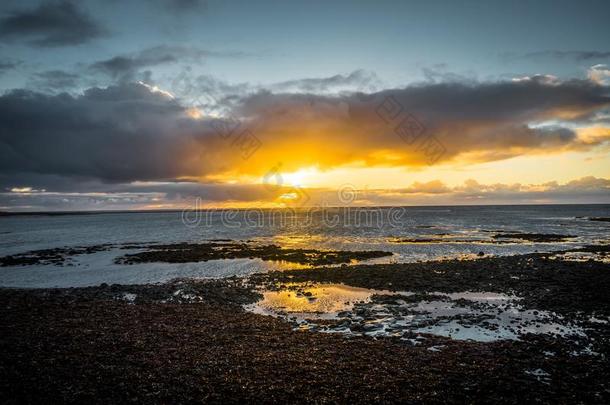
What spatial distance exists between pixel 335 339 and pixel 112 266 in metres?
36.8

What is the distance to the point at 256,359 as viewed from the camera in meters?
13.5

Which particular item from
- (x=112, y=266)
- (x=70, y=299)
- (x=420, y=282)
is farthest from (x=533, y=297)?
(x=112, y=266)

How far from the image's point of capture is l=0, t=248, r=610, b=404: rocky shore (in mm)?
11062

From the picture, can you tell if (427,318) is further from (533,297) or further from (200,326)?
(200,326)

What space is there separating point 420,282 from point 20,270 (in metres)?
42.7

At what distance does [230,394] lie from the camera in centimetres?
1102

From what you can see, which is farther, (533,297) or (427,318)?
(533,297)

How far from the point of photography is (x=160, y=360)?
13.4m

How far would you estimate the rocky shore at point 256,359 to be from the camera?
1106cm

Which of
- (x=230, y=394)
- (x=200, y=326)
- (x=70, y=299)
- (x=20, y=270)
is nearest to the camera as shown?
(x=230, y=394)

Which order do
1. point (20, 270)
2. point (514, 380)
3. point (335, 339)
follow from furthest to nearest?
1. point (20, 270)
2. point (335, 339)
3. point (514, 380)

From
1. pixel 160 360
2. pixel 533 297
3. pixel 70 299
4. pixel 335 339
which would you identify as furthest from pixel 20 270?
pixel 533 297

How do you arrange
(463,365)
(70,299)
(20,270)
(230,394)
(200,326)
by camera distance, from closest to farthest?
(230,394), (463,365), (200,326), (70,299), (20,270)

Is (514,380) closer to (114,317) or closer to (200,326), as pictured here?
(200,326)
